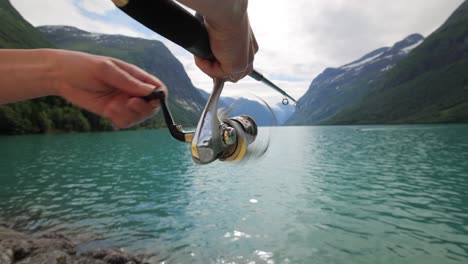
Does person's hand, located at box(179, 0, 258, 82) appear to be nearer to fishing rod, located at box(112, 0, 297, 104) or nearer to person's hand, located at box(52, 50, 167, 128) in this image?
fishing rod, located at box(112, 0, 297, 104)

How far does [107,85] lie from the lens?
157 centimetres

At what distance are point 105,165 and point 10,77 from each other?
101 ft

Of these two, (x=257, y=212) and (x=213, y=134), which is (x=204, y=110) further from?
(x=257, y=212)

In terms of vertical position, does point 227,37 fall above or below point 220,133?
above

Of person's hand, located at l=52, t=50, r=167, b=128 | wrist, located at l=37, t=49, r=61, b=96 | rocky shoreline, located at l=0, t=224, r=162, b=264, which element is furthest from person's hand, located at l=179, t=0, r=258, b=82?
rocky shoreline, located at l=0, t=224, r=162, b=264

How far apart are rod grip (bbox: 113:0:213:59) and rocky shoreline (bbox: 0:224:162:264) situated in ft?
26.8

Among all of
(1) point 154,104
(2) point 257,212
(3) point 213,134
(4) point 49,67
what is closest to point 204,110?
(3) point 213,134

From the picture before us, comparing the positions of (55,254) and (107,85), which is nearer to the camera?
(107,85)

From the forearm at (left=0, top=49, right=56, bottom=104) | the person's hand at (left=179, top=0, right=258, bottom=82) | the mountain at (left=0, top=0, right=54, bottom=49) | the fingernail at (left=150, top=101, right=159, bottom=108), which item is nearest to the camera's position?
the person's hand at (left=179, top=0, right=258, bottom=82)

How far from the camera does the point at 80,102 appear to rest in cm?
167

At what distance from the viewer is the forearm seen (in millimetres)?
1426

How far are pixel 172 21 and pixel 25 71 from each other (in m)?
0.78

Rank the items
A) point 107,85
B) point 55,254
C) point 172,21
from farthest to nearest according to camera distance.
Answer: point 55,254 < point 107,85 < point 172,21

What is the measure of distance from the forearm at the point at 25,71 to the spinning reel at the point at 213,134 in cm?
50
